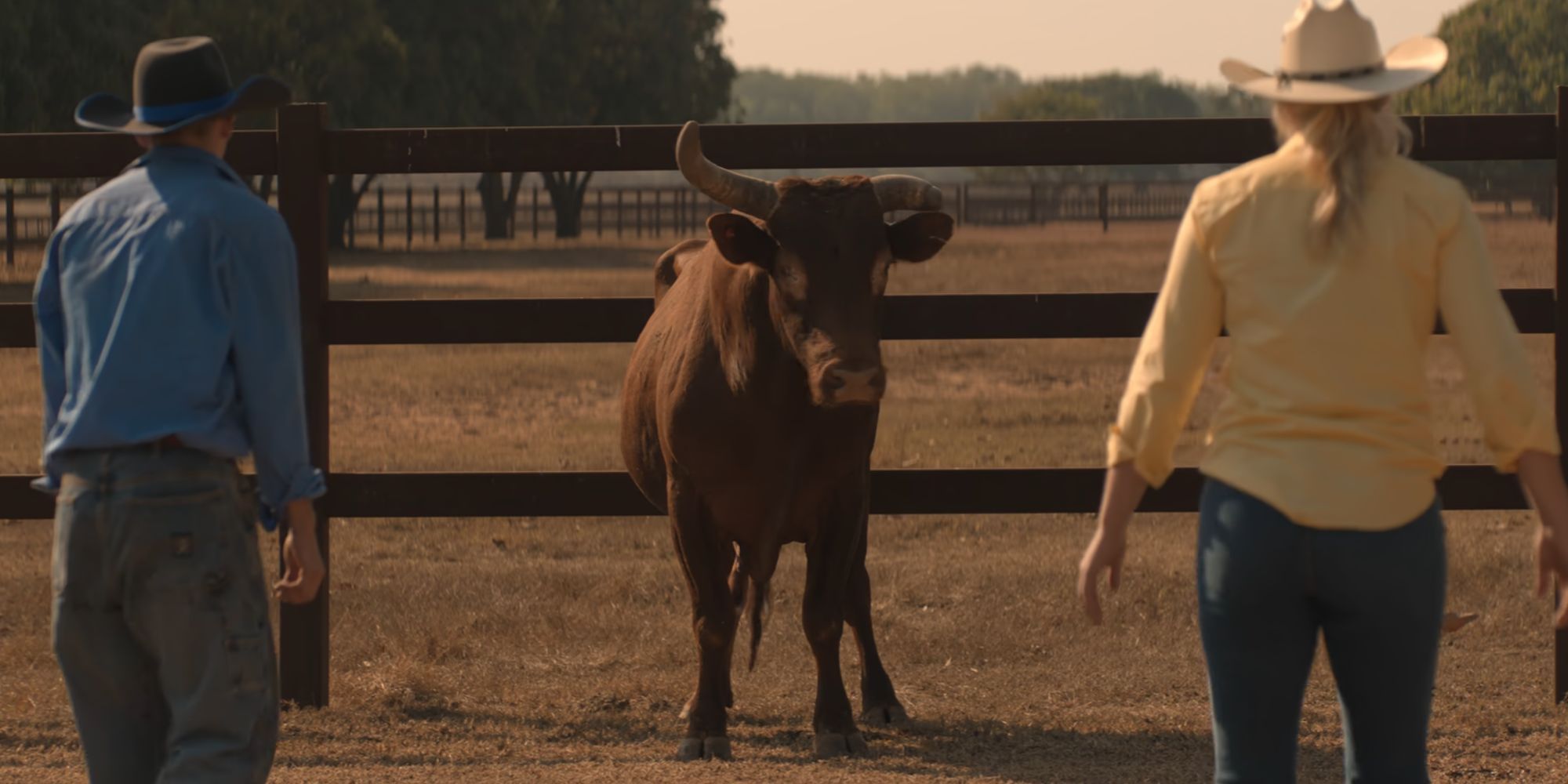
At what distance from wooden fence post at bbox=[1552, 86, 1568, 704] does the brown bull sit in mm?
2158

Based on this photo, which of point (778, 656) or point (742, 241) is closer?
point (742, 241)

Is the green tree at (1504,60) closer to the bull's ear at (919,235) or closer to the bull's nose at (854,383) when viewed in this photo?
the bull's ear at (919,235)

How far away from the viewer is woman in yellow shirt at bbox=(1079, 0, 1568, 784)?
3.20 meters

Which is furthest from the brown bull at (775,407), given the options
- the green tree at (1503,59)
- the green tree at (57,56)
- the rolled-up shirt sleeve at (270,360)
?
the green tree at (1503,59)

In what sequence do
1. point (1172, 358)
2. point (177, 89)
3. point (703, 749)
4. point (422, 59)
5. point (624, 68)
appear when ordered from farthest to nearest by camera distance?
Result: point (624, 68) → point (422, 59) → point (703, 749) → point (177, 89) → point (1172, 358)

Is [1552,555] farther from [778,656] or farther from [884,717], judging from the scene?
[778,656]

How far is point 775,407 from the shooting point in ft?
20.0

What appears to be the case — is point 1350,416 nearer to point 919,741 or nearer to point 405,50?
point 919,741

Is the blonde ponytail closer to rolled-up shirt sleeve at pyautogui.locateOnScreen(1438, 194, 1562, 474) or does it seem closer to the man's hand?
rolled-up shirt sleeve at pyautogui.locateOnScreen(1438, 194, 1562, 474)

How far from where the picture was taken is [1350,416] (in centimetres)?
323

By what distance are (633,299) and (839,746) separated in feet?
5.60

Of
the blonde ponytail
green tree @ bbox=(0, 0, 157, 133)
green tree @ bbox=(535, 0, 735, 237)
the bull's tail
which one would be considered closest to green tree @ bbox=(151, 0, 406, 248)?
green tree @ bbox=(0, 0, 157, 133)

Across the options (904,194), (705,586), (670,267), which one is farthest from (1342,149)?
(670,267)

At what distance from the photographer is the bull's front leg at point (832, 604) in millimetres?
6117
